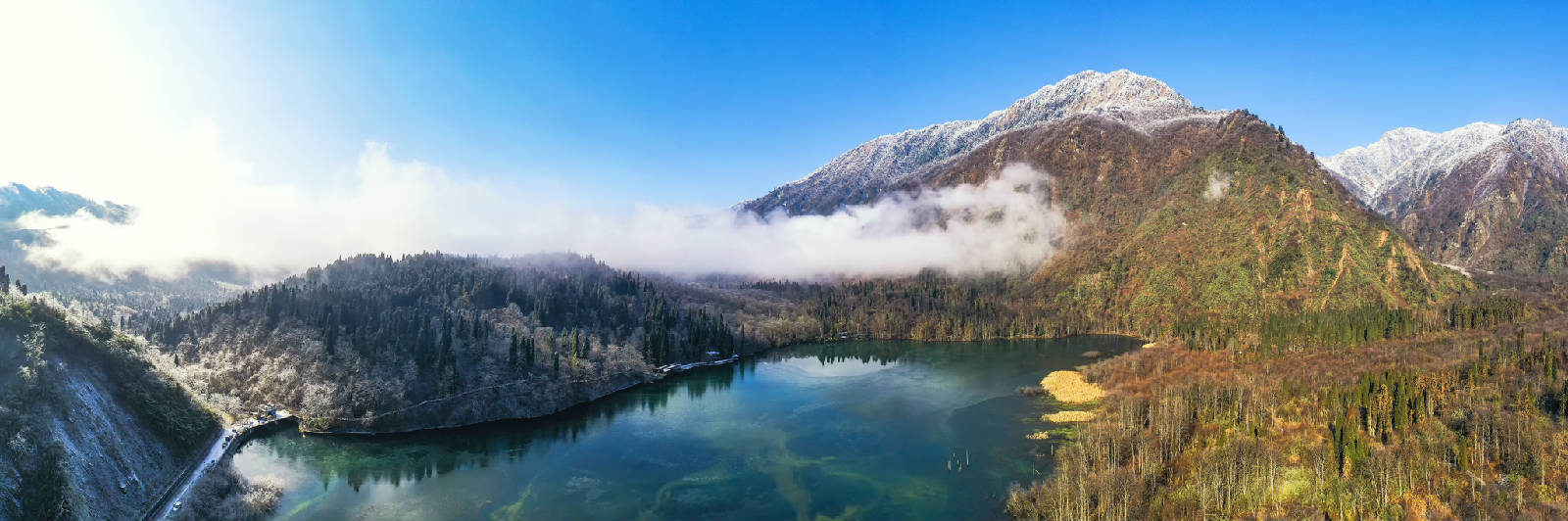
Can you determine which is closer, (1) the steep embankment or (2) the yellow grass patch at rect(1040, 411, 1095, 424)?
(1) the steep embankment

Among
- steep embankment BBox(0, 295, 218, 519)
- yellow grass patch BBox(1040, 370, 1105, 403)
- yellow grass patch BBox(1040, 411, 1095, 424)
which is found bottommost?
yellow grass patch BBox(1040, 411, 1095, 424)

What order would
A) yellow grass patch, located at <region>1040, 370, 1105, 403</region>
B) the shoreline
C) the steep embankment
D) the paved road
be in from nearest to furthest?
the steep embankment < the paved road < the shoreline < yellow grass patch, located at <region>1040, 370, 1105, 403</region>

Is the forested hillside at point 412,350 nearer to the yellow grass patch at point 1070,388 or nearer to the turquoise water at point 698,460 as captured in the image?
the turquoise water at point 698,460

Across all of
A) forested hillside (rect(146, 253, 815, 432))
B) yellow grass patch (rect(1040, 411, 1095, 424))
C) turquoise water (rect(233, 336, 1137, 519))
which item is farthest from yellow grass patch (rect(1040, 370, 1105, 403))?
forested hillside (rect(146, 253, 815, 432))

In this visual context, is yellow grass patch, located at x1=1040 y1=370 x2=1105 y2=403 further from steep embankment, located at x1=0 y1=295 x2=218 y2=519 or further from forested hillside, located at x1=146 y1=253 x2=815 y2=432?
steep embankment, located at x1=0 y1=295 x2=218 y2=519

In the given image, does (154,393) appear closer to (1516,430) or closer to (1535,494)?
(1535,494)

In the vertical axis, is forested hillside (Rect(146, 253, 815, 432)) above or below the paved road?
above

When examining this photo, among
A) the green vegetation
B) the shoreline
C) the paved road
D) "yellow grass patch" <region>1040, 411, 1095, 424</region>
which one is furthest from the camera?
"yellow grass patch" <region>1040, 411, 1095, 424</region>
